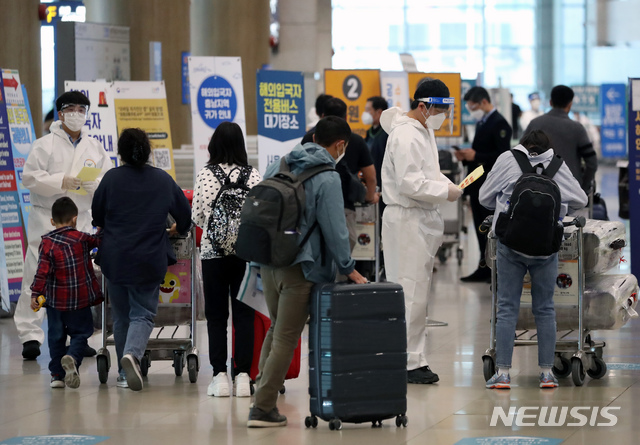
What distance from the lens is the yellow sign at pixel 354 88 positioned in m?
13.4

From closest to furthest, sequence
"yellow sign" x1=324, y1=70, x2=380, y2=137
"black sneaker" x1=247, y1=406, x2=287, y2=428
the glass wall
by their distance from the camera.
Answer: "black sneaker" x1=247, y1=406, x2=287, y2=428 → "yellow sign" x1=324, y1=70, x2=380, y2=137 → the glass wall

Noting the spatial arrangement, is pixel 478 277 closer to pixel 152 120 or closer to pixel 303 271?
pixel 152 120

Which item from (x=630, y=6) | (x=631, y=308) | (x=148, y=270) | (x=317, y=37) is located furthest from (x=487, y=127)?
(x=317, y=37)

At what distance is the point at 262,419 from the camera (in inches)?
221

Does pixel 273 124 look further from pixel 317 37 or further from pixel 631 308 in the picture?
pixel 317 37

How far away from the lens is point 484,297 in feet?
36.8

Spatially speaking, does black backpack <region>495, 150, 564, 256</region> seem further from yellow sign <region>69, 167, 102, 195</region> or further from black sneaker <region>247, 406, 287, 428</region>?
yellow sign <region>69, 167, 102, 195</region>

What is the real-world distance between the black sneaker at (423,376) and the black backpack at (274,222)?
1.92 meters

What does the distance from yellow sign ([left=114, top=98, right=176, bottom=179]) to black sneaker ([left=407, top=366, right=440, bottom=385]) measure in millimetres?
4753

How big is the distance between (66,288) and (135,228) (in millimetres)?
669

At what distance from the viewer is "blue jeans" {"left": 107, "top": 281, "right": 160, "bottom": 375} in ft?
21.6

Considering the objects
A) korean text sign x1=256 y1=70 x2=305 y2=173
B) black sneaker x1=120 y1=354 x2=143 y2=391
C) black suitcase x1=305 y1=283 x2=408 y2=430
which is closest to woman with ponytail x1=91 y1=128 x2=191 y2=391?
black sneaker x1=120 y1=354 x2=143 y2=391

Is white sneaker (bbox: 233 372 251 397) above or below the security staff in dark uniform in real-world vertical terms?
below

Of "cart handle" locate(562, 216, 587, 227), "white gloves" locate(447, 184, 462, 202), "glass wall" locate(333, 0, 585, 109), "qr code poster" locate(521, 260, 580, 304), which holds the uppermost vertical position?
"glass wall" locate(333, 0, 585, 109)
